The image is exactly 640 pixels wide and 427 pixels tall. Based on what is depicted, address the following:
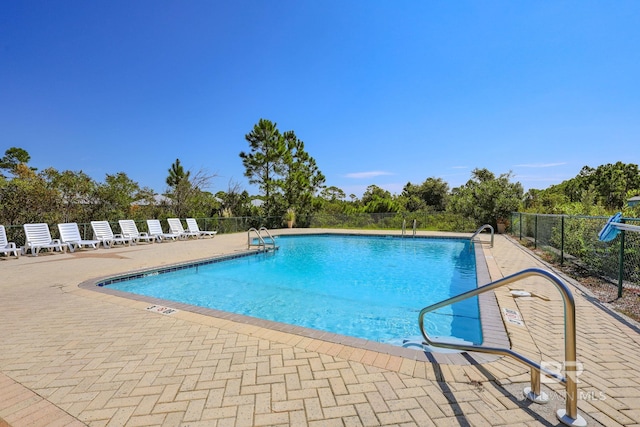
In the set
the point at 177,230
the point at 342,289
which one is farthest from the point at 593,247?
the point at 177,230

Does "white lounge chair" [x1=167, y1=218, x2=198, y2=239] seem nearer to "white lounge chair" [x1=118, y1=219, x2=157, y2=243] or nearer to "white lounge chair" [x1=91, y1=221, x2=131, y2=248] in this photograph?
"white lounge chair" [x1=118, y1=219, x2=157, y2=243]

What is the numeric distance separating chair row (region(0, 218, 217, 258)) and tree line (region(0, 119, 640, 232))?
1.34 m

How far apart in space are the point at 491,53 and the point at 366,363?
11151mm

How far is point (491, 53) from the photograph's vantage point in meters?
9.84

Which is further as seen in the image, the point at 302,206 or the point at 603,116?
the point at 302,206

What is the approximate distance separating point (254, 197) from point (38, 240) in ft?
48.1

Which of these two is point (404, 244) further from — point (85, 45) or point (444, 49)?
point (85, 45)

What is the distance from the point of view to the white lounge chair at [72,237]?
403 inches

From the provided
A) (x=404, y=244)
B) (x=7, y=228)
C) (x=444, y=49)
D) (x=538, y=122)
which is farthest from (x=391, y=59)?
(x=7, y=228)

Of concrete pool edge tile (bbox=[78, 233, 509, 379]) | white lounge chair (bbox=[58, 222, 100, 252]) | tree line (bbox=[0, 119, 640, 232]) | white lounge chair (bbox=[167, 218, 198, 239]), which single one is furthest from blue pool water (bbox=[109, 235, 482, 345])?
white lounge chair (bbox=[167, 218, 198, 239])

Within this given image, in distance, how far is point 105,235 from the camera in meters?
11.5

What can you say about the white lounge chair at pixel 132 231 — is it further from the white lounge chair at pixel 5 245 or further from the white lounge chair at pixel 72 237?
the white lounge chair at pixel 5 245

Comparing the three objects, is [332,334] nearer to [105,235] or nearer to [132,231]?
[105,235]

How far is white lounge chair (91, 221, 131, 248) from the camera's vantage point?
11286 mm
